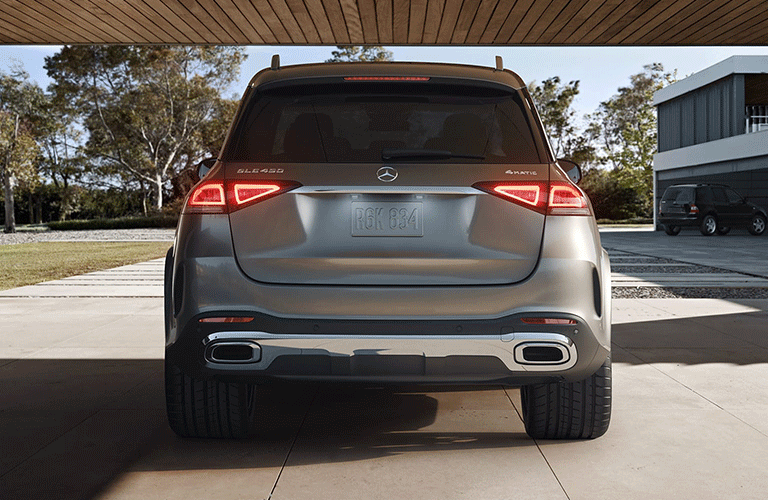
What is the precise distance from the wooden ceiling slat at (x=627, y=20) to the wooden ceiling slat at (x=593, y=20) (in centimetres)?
19

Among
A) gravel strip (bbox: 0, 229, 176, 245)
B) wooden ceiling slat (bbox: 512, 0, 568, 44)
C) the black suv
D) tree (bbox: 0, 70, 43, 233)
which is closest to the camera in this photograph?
wooden ceiling slat (bbox: 512, 0, 568, 44)

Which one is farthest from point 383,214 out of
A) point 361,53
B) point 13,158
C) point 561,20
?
point 361,53

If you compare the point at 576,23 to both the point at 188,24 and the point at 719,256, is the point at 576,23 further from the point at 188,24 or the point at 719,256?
the point at 719,256

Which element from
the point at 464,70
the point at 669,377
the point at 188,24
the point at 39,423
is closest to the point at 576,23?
the point at 188,24

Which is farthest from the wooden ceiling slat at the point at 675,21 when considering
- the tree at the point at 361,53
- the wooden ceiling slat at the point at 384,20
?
the tree at the point at 361,53

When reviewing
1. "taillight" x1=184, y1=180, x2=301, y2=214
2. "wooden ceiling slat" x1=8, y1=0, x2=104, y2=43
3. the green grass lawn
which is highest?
"wooden ceiling slat" x1=8, y1=0, x2=104, y2=43

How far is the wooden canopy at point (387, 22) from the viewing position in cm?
833

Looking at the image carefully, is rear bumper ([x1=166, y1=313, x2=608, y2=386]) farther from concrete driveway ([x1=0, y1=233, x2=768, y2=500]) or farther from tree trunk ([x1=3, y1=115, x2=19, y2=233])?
tree trunk ([x1=3, y1=115, x2=19, y2=233])

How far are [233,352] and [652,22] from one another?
7.21 meters

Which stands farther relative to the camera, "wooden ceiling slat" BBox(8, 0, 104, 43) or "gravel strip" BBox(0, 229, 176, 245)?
"gravel strip" BBox(0, 229, 176, 245)

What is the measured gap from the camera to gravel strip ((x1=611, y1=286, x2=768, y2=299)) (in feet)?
32.8

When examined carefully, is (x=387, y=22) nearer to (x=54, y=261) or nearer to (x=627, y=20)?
(x=627, y=20)

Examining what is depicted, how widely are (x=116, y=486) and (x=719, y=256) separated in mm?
16329

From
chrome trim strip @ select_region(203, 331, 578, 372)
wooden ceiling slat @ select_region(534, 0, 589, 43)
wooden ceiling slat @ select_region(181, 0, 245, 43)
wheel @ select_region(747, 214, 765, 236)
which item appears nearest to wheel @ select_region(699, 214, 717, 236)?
wheel @ select_region(747, 214, 765, 236)
